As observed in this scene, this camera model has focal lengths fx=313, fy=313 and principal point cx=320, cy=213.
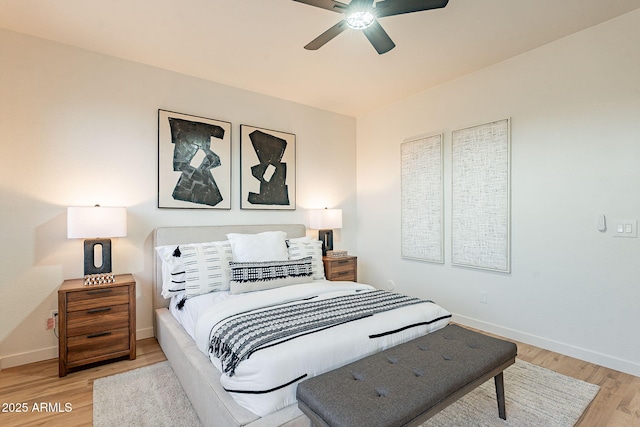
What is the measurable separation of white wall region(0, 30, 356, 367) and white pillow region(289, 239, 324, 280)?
93 cm

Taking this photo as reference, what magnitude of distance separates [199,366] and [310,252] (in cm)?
167

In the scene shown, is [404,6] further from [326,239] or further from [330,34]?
[326,239]

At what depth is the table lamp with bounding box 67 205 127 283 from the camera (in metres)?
2.54

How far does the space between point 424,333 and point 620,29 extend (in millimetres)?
2848

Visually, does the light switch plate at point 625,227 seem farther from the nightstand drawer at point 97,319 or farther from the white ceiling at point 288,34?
the nightstand drawer at point 97,319

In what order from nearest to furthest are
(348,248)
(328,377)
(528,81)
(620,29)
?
(328,377) → (620,29) → (528,81) → (348,248)

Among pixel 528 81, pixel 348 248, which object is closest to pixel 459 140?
pixel 528 81

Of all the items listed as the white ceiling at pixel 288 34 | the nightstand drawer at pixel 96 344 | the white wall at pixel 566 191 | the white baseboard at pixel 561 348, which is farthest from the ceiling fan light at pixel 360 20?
the white baseboard at pixel 561 348

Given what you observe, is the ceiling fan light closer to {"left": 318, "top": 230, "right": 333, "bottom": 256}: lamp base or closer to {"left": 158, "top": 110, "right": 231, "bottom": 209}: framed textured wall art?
{"left": 158, "top": 110, "right": 231, "bottom": 209}: framed textured wall art

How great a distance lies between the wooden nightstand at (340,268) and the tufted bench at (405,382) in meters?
2.07

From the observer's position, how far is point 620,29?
249 cm

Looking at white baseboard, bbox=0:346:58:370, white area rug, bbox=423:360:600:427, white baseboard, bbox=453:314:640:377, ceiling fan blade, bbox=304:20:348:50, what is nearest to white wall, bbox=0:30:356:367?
white baseboard, bbox=0:346:58:370

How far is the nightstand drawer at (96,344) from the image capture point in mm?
2449

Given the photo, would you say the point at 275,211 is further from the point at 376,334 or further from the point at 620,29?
the point at 620,29
